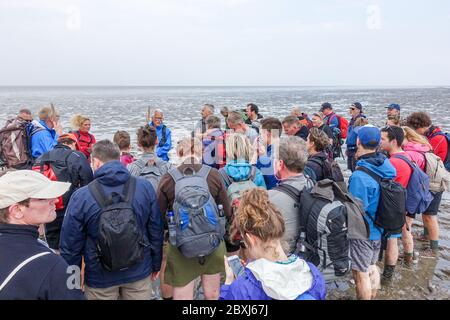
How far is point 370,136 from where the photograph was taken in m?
4.12

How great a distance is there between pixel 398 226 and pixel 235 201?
2200mm

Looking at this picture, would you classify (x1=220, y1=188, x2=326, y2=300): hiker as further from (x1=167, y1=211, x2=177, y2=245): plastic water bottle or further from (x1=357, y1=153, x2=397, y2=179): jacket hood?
(x1=357, y1=153, x2=397, y2=179): jacket hood

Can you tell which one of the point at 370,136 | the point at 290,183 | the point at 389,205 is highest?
the point at 370,136

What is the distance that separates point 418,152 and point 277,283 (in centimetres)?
445

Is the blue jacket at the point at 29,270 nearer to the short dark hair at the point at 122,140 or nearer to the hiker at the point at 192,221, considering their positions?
the hiker at the point at 192,221

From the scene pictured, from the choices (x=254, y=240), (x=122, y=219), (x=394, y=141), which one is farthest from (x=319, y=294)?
(x=394, y=141)

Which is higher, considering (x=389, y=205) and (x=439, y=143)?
(x=439, y=143)

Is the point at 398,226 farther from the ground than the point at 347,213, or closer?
closer

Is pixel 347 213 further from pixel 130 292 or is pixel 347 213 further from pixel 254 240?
pixel 130 292

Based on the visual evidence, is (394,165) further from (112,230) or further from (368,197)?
(112,230)

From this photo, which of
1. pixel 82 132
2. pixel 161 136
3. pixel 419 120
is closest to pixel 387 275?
pixel 419 120

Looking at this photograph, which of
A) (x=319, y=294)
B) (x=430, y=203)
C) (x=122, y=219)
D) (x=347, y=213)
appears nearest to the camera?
(x=319, y=294)

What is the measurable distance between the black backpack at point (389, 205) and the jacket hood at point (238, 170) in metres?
1.49
